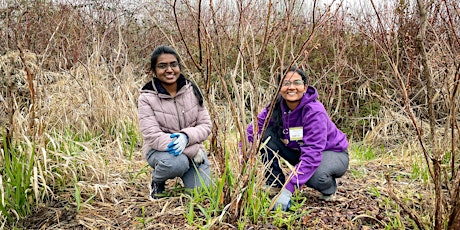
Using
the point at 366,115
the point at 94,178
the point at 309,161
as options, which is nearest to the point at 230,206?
the point at 309,161

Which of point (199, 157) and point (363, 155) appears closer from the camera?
point (199, 157)

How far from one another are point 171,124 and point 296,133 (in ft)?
2.87

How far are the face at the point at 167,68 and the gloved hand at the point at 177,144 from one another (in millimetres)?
412

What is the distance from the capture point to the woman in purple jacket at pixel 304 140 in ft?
8.21

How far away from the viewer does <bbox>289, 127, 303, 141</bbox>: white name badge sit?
267cm

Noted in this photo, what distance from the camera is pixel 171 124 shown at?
2891mm

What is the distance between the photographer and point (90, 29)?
17.4 feet

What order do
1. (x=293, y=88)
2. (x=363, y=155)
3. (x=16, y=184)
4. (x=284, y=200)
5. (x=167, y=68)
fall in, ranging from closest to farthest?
(x=284, y=200) → (x=16, y=184) → (x=293, y=88) → (x=167, y=68) → (x=363, y=155)

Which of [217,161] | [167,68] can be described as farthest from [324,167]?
[167,68]

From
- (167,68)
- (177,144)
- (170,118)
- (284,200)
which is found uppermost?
→ (167,68)

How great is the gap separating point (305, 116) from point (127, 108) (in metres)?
2.40

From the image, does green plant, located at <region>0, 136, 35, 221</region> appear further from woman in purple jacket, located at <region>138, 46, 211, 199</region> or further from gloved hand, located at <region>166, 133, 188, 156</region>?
gloved hand, located at <region>166, 133, 188, 156</region>

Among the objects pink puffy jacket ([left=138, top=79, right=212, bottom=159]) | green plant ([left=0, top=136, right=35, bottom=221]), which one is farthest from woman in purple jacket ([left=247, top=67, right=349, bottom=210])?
green plant ([left=0, top=136, right=35, bottom=221])

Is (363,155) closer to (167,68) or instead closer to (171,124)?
(171,124)
